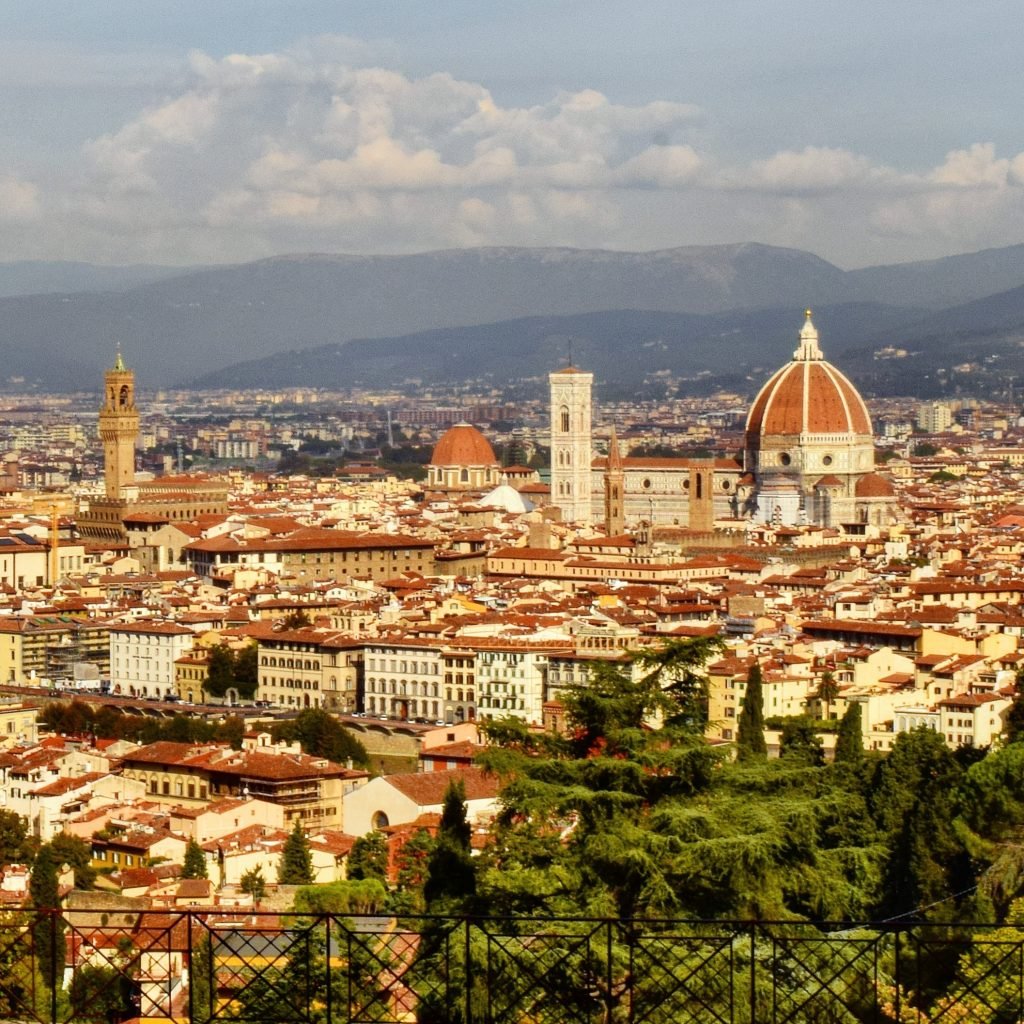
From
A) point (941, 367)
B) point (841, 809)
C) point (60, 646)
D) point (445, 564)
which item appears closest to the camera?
point (841, 809)

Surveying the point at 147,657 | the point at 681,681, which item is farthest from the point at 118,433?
the point at 681,681

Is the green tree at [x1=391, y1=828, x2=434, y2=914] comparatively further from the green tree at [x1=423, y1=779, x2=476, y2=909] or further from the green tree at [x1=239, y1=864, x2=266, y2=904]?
the green tree at [x1=239, y1=864, x2=266, y2=904]

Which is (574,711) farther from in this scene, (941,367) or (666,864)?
(941,367)

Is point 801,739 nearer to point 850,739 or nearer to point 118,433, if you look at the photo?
point 850,739

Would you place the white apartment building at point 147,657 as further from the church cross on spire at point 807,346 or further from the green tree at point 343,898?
the church cross on spire at point 807,346

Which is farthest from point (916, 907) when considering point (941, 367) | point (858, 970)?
point (941, 367)

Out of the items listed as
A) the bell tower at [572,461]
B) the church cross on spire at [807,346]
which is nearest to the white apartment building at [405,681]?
the bell tower at [572,461]
